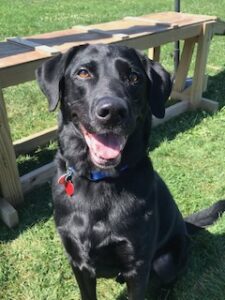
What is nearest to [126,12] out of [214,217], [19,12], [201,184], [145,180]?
[19,12]

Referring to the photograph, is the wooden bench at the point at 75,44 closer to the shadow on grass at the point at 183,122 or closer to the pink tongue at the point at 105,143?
the shadow on grass at the point at 183,122

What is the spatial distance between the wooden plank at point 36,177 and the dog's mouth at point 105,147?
1.71 m

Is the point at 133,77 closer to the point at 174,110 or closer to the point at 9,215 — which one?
the point at 9,215

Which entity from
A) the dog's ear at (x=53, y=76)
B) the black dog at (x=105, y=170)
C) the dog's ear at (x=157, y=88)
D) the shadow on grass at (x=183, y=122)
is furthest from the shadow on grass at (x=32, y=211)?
the dog's ear at (x=157, y=88)

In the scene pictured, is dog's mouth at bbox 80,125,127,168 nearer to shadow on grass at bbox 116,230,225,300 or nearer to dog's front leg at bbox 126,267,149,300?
dog's front leg at bbox 126,267,149,300

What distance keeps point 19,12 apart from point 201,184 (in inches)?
292

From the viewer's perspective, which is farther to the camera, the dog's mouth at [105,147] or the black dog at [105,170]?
the black dog at [105,170]

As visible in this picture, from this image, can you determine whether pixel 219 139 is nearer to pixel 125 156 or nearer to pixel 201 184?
pixel 201 184

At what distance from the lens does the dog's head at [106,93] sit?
2172 mm

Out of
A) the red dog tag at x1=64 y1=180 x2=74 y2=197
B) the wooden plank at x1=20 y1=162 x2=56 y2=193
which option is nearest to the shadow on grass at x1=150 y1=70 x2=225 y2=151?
the wooden plank at x1=20 y1=162 x2=56 y2=193

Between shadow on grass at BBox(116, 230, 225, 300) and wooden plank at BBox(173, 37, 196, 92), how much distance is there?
8.92 feet

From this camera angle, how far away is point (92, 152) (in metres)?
2.27

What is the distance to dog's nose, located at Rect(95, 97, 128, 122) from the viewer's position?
2100 millimetres

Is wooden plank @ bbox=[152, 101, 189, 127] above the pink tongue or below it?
below
